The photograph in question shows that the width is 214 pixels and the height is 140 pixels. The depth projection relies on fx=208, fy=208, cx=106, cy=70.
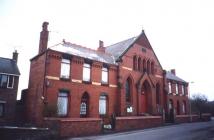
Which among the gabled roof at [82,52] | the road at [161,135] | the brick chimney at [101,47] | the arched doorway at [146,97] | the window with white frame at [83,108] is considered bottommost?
the road at [161,135]

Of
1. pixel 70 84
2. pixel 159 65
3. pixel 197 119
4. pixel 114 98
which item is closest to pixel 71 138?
pixel 70 84

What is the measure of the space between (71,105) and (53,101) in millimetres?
2230

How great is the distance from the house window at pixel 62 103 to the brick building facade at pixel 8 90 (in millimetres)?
7114

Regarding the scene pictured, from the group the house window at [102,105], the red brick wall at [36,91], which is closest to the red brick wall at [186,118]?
the house window at [102,105]

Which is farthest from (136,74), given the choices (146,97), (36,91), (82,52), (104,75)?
(36,91)

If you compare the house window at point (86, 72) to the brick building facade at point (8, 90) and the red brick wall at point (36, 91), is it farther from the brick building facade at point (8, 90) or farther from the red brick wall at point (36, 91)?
the brick building facade at point (8, 90)

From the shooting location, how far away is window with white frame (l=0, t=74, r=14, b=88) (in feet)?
85.7

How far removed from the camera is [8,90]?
26.2m

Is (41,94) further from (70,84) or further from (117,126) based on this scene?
(117,126)

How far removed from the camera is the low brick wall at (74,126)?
18.5 meters

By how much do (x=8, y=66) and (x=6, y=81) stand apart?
93.6 inches

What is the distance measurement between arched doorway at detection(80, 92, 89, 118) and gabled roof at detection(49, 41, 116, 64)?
199 inches

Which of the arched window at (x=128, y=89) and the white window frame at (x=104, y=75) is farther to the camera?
the arched window at (x=128, y=89)

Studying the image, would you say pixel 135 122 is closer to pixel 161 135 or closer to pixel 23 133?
pixel 161 135
